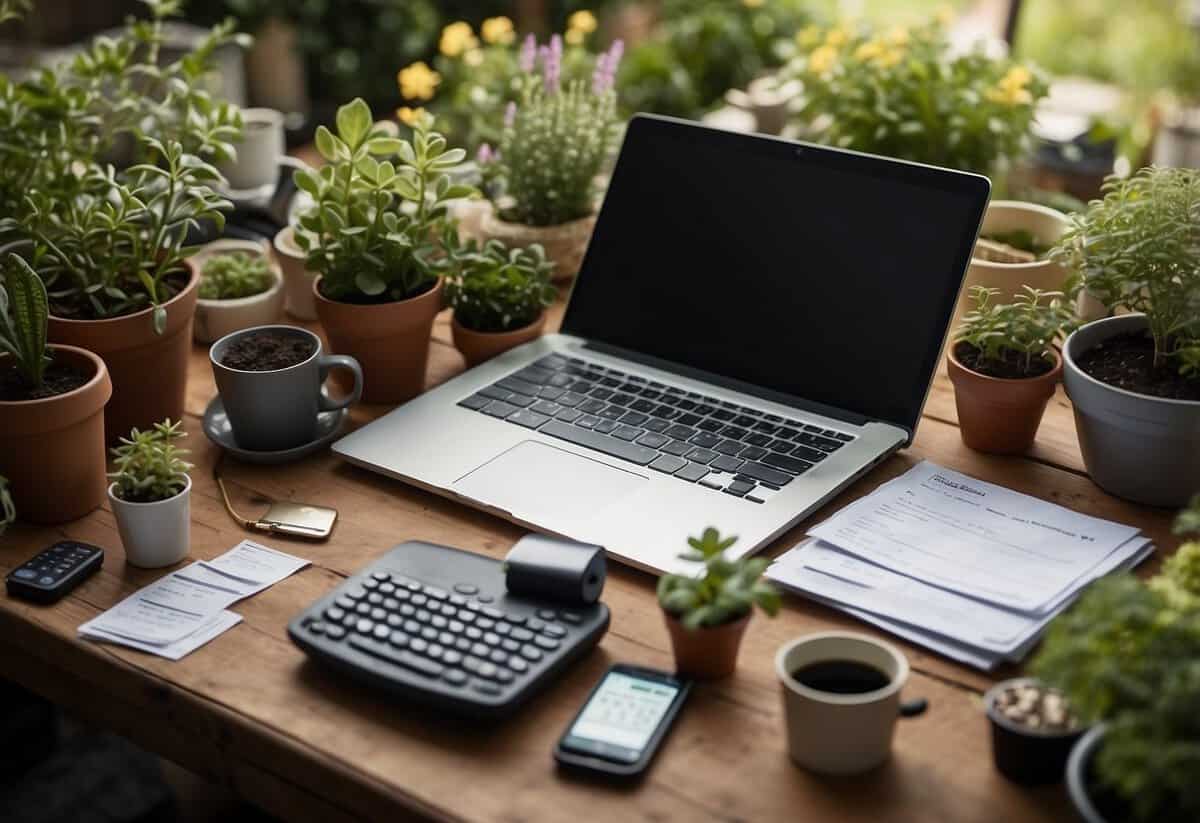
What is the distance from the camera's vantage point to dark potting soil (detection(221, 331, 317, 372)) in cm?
136

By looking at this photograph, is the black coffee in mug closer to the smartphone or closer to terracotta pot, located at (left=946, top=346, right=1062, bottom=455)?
the smartphone

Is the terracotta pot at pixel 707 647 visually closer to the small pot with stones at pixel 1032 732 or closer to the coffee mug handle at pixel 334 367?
the small pot with stones at pixel 1032 732

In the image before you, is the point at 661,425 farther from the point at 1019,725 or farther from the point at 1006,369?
the point at 1019,725

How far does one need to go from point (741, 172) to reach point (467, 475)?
47cm

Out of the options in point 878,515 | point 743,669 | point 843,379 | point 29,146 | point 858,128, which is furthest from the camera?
point 858,128

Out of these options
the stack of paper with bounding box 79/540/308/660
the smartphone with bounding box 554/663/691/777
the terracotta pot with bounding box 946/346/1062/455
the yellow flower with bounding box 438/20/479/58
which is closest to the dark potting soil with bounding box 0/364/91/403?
the stack of paper with bounding box 79/540/308/660

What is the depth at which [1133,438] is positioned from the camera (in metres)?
1.22

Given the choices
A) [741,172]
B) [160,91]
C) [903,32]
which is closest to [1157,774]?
[741,172]

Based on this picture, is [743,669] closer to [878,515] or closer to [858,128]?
[878,515]

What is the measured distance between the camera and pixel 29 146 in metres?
1.55

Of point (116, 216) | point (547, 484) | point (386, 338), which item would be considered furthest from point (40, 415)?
point (547, 484)

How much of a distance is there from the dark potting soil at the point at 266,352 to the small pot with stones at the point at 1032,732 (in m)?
0.79

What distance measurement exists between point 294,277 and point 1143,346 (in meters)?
1.01

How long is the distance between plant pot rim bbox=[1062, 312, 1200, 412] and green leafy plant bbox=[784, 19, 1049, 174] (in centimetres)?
47
